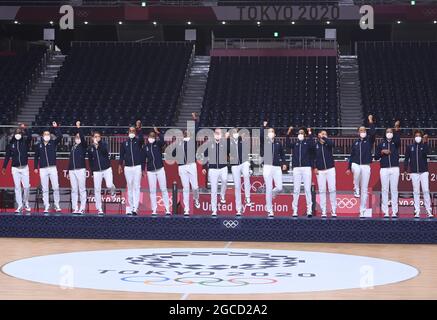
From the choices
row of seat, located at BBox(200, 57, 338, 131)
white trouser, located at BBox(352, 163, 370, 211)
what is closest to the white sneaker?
white trouser, located at BBox(352, 163, 370, 211)

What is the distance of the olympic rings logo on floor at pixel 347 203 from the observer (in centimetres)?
1931

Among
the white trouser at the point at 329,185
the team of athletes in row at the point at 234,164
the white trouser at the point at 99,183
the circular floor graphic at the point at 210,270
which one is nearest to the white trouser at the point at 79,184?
the team of athletes in row at the point at 234,164

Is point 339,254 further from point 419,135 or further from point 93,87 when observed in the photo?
point 93,87

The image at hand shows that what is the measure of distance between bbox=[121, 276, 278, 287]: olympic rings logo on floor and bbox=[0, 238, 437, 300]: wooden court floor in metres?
0.96

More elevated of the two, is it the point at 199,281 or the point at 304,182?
the point at 304,182

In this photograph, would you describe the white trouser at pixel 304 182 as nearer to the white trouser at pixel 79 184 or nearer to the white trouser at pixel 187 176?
the white trouser at pixel 187 176

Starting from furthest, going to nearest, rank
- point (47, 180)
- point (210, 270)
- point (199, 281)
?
point (47, 180) → point (210, 270) → point (199, 281)

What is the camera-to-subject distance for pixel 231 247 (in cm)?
1733

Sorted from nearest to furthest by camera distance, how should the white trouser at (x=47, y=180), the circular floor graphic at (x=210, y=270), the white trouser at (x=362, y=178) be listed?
the circular floor graphic at (x=210, y=270) < the white trouser at (x=362, y=178) < the white trouser at (x=47, y=180)

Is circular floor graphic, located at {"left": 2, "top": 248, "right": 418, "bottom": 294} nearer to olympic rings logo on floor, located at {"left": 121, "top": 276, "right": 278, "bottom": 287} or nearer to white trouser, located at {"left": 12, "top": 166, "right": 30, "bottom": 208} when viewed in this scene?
olympic rings logo on floor, located at {"left": 121, "top": 276, "right": 278, "bottom": 287}

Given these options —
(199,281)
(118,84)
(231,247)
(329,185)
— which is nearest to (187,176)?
(231,247)

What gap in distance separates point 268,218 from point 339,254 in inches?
108

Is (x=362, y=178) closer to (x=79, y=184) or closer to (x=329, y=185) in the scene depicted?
(x=329, y=185)

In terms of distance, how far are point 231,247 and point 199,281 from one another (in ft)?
16.7
